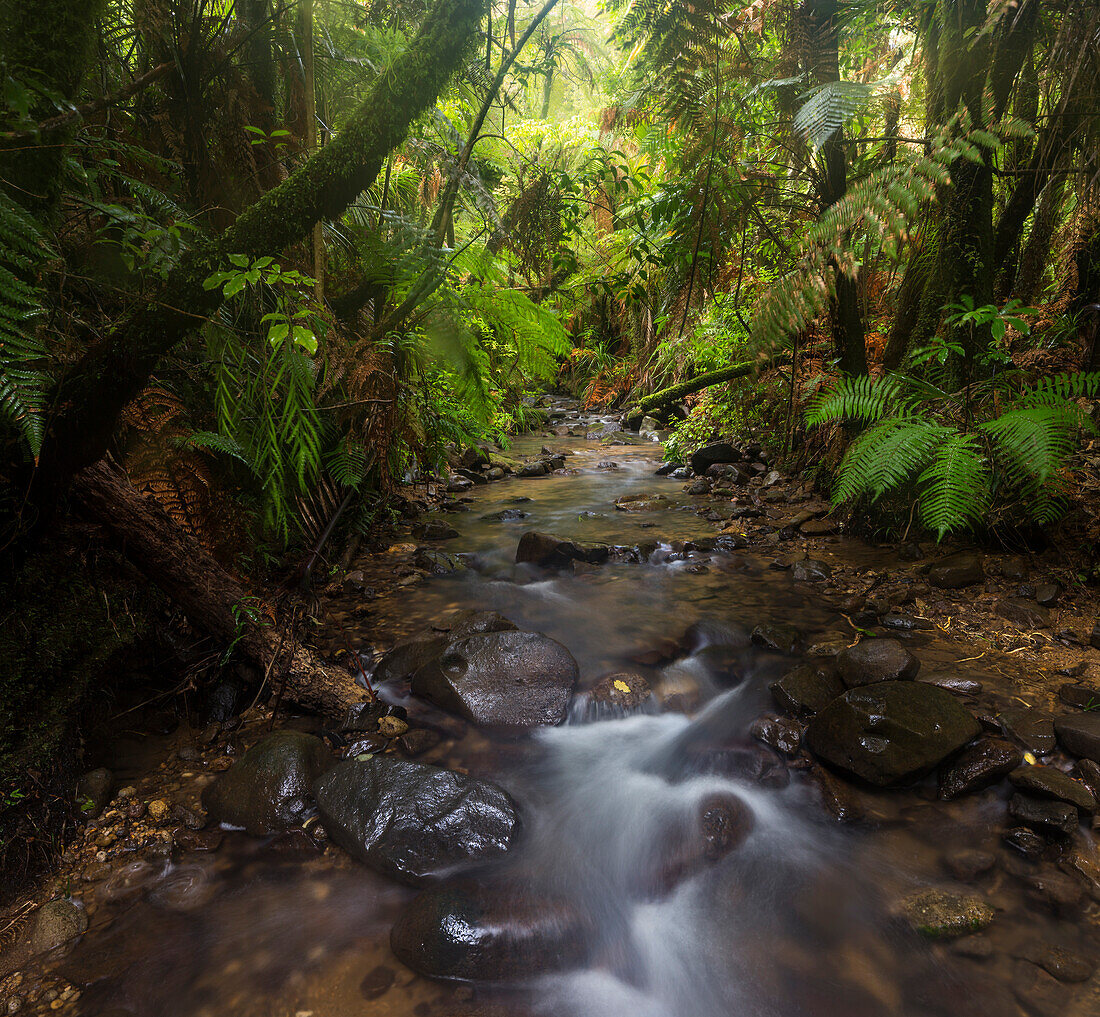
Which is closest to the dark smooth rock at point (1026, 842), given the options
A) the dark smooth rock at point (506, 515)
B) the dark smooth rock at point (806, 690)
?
the dark smooth rock at point (806, 690)

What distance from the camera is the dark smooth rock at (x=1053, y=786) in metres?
2.11

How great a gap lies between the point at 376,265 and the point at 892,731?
382cm

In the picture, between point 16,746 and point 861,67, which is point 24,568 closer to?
point 16,746

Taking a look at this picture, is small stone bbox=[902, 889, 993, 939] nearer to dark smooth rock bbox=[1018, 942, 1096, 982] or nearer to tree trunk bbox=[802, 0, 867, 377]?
dark smooth rock bbox=[1018, 942, 1096, 982]

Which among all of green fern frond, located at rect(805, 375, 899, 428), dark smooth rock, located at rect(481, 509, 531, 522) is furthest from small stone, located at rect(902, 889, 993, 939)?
dark smooth rock, located at rect(481, 509, 531, 522)

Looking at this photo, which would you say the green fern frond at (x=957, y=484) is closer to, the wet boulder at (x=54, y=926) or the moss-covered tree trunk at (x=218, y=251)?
the moss-covered tree trunk at (x=218, y=251)

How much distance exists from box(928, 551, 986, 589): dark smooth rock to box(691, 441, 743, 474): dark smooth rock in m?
3.67

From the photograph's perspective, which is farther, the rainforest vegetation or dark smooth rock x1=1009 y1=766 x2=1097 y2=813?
dark smooth rock x1=1009 y1=766 x2=1097 y2=813

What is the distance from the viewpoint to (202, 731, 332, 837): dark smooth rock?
226cm

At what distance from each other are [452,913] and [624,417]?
1145cm

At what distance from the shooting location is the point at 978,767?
2342mm

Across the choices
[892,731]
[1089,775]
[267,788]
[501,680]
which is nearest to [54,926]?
[267,788]

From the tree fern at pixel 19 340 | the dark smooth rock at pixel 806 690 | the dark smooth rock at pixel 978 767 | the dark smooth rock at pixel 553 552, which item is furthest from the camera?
the dark smooth rock at pixel 553 552

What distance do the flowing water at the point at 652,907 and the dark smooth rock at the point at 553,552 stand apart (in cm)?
192
